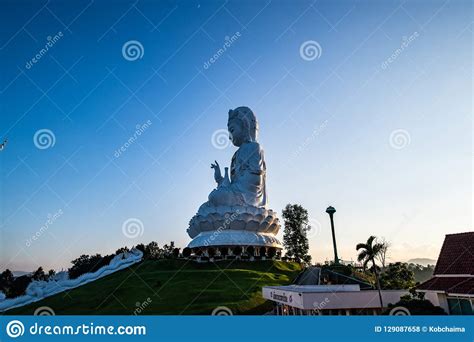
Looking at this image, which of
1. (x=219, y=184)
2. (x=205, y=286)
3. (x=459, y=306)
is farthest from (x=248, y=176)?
(x=459, y=306)

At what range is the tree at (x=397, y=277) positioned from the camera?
17609 mm

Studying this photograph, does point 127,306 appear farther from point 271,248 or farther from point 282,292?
point 271,248

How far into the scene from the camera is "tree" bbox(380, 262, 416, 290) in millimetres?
17609

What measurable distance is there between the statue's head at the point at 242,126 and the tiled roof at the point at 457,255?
16.8 meters

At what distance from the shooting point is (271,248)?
23.8 meters

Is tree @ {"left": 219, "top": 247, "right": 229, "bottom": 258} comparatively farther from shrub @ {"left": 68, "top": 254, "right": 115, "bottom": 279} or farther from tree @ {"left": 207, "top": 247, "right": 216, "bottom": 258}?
shrub @ {"left": 68, "top": 254, "right": 115, "bottom": 279}

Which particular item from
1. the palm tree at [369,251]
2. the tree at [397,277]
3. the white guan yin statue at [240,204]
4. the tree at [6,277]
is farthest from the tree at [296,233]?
→ the tree at [6,277]

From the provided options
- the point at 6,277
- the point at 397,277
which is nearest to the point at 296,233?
the point at 397,277

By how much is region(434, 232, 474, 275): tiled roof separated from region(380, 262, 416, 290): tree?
6593 mm

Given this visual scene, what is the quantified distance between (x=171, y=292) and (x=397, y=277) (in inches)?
515

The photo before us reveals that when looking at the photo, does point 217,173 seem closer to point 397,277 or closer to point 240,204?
point 240,204

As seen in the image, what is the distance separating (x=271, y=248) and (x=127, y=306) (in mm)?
12874

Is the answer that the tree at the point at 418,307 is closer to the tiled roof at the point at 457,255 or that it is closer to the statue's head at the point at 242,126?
the tiled roof at the point at 457,255
